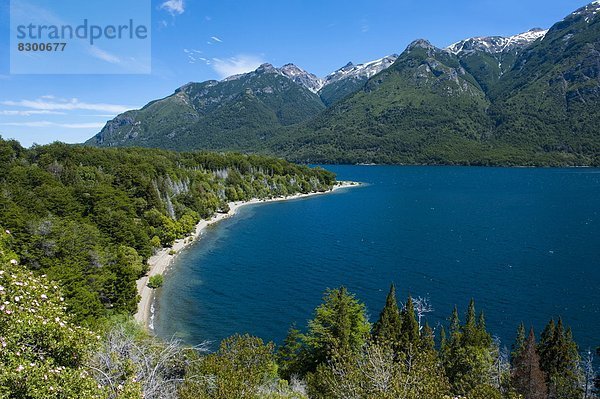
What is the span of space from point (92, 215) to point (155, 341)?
48.8 metres

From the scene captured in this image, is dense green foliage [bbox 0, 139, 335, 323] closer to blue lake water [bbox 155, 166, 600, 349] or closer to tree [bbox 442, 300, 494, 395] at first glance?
blue lake water [bbox 155, 166, 600, 349]

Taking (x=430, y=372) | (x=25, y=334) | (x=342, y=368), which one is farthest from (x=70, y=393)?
(x=430, y=372)

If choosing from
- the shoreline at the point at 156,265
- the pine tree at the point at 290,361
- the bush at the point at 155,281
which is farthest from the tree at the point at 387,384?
the bush at the point at 155,281

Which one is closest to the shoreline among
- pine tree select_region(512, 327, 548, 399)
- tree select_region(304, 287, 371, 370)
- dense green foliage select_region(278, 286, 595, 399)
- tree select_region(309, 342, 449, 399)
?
tree select_region(304, 287, 371, 370)

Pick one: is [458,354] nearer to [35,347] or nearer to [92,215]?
[35,347]

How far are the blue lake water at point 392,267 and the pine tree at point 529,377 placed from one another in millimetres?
16192

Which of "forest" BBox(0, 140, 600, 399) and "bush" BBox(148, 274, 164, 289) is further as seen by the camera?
"bush" BBox(148, 274, 164, 289)

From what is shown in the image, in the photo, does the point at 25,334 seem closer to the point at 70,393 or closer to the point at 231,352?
the point at 70,393

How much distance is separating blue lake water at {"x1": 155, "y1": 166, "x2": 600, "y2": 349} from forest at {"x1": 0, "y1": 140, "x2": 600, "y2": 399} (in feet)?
16.0

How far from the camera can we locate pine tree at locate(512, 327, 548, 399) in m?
33.5

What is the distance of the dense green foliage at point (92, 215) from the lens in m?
50.4

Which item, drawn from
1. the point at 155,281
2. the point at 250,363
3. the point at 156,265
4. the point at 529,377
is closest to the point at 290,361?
the point at 250,363

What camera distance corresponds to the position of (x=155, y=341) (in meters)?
33.6

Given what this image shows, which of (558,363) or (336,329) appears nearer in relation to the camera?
(558,363)
